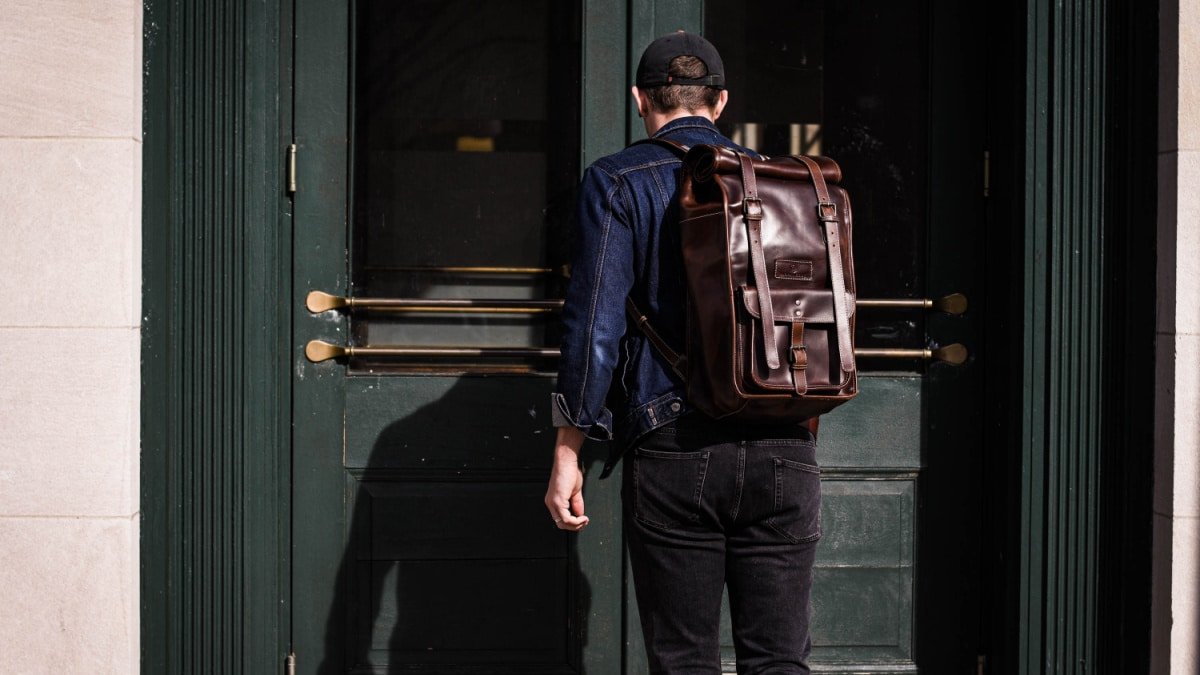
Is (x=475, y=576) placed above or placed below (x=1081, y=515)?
below

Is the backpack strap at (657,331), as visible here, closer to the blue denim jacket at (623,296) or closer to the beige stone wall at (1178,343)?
the blue denim jacket at (623,296)

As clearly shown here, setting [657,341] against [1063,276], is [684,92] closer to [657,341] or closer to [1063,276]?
[657,341]

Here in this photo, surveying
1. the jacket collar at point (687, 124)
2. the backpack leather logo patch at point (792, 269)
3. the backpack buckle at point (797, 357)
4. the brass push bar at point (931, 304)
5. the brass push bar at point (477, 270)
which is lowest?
the backpack buckle at point (797, 357)

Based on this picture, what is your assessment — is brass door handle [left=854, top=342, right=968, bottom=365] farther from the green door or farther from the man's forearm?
the man's forearm

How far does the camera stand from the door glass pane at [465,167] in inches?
144

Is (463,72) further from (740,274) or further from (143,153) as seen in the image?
(740,274)

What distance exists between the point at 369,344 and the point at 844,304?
168cm

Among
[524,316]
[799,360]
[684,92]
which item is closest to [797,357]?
[799,360]

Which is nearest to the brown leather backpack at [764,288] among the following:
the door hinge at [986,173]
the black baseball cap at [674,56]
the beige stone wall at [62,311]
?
the black baseball cap at [674,56]

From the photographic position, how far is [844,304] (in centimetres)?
253

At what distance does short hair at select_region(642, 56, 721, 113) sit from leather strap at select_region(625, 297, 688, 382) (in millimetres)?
459

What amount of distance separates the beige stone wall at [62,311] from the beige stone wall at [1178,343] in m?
2.89

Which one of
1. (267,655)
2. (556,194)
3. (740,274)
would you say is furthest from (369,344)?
(740,274)

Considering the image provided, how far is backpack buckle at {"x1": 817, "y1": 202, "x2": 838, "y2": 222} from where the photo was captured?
253 cm
